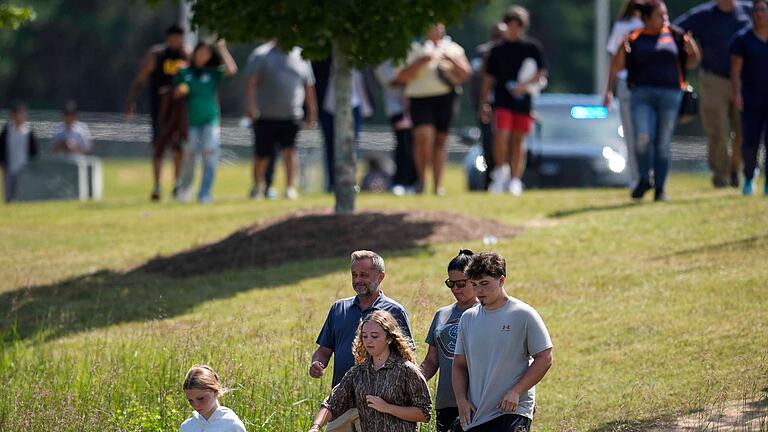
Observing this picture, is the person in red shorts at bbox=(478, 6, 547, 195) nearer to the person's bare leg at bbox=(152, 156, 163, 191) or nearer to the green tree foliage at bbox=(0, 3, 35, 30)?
the person's bare leg at bbox=(152, 156, 163, 191)

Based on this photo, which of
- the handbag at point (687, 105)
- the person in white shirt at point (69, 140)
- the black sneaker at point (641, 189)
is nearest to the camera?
the handbag at point (687, 105)

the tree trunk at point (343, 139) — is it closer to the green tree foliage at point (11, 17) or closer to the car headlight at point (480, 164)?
the green tree foliage at point (11, 17)

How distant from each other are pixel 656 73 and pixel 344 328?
811 cm

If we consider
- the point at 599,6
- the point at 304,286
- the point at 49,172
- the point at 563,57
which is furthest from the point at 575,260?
the point at 563,57

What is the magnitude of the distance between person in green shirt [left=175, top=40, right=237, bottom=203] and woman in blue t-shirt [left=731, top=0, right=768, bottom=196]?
6562 mm

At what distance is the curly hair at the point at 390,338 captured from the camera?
27.9 feet

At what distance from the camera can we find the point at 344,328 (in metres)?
9.18

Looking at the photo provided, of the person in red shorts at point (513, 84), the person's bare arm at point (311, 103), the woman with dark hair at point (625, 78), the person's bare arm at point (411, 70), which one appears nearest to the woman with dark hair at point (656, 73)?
the woman with dark hair at point (625, 78)

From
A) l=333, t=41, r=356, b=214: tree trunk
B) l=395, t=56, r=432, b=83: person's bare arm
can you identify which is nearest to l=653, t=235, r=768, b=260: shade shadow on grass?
l=333, t=41, r=356, b=214: tree trunk

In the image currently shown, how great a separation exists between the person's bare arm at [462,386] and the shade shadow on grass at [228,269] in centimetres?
460

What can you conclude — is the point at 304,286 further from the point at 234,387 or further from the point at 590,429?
the point at 590,429

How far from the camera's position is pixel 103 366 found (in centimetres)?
1141

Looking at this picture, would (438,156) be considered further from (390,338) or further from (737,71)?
(390,338)

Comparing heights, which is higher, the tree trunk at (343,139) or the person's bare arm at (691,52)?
the person's bare arm at (691,52)
